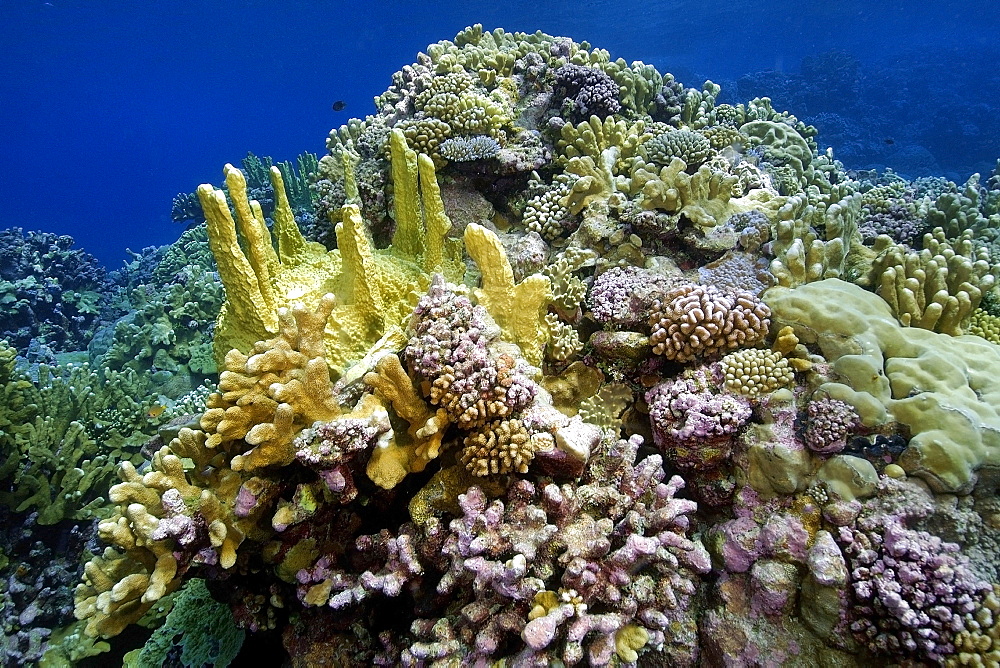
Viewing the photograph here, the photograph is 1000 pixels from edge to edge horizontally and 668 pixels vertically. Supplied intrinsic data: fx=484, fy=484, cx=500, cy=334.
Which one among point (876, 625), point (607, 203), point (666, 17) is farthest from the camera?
point (666, 17)

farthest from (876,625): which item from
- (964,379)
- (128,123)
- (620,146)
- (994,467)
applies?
(128,123)

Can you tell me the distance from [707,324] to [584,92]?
13.5 feet

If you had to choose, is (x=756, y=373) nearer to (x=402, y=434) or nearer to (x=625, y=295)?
(x=625, y=295)

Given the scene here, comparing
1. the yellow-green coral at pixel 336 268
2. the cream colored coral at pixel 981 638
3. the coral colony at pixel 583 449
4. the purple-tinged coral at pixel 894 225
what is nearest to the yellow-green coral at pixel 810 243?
the coral colony at pixel 583 449

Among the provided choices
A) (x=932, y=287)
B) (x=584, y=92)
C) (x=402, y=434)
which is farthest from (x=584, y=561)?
(x=584, y=92)

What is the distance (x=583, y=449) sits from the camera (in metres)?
2.63

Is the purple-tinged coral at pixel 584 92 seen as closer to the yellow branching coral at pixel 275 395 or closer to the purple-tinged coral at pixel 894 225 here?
the purple-tinged coral at pixel 894 225

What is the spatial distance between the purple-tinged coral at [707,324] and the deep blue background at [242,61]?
1389 inches

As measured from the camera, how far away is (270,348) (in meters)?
2.90

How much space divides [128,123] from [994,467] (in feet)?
596

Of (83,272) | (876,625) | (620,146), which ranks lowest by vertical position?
(876,625)

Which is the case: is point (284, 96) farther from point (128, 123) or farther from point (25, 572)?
point (25, 572)

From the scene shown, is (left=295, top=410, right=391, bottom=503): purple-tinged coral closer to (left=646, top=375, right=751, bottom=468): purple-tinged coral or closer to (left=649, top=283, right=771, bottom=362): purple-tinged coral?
(left=646, top=375, right=751, bottom=468): purple-tinged coral

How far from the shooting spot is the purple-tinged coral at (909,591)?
2318 mm
